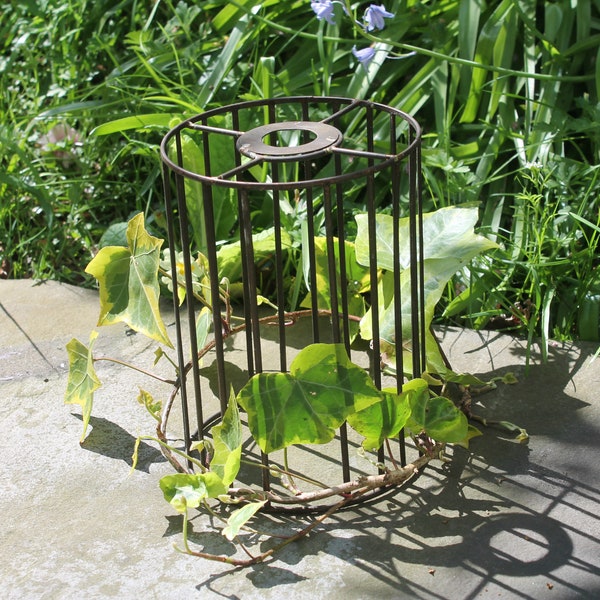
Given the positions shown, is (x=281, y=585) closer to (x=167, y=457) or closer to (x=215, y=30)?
(x=167, y=457)

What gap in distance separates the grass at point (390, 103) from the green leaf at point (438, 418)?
0.61 meters

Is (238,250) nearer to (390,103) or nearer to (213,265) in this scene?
(390,103)

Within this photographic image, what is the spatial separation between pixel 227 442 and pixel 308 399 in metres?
0.21

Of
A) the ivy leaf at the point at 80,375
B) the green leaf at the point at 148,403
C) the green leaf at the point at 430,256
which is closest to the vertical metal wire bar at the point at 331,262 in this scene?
the green leaf at the point at 430,256

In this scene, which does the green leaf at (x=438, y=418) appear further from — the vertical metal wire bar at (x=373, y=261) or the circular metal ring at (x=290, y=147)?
the circular metal ring at (x=290, y=147)

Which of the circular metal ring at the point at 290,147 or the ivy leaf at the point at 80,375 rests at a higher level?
the circular metal ring at the point at 290,147

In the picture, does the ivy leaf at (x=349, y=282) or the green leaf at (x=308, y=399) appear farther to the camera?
the ivy leaf at (x=349, y=282)

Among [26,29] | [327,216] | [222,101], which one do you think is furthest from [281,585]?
[26,29]

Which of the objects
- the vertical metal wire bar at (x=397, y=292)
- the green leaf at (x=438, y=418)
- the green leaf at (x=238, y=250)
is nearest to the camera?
the vertical metal wire bar at (x=397, y=292)

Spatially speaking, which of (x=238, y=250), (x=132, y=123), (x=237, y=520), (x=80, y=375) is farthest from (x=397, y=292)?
(x=132, y=123)

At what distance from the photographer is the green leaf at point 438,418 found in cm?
217

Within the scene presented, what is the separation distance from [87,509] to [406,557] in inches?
28.9

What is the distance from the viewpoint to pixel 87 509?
2248mm

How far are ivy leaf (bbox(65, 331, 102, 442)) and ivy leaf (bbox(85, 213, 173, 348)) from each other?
151 millimetres
